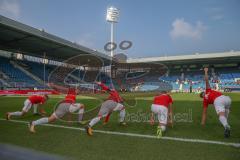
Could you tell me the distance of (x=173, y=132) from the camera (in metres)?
8.56

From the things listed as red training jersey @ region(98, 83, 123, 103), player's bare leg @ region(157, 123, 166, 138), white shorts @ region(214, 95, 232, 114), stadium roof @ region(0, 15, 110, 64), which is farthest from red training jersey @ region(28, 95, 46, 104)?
stadium roof @ region(0, 15, 110, 64)

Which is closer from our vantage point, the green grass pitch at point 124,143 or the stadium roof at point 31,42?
the green grass pitch at point 124,143

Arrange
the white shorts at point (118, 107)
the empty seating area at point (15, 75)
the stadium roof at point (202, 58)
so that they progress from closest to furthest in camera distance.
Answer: the white shorts at point (118, 107) < the empty seating area at point (15, 75) < the stadium roof at point (202, 58)

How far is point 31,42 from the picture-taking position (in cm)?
4088

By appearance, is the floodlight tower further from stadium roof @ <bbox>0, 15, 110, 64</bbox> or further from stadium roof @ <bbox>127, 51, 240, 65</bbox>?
stadium roof @ <bbox>0, 15, 110, 64</bbox>

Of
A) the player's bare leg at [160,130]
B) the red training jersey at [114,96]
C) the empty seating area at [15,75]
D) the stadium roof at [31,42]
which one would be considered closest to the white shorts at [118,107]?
the red training jersey at [114,96]

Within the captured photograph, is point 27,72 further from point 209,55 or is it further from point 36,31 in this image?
point 209,55

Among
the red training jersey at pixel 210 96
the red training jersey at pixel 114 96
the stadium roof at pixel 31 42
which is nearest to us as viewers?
the red training jersey at pixel 210 96

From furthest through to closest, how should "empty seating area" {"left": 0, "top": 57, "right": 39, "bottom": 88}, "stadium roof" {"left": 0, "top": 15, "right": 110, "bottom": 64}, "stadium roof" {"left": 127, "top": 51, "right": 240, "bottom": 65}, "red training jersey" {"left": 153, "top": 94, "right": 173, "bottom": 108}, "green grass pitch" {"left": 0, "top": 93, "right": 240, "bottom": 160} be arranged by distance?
1. "stadium roof" {"left": 127, "top": 51, "right": 240, "bottom": 65}
2. "empty seating area" {"left": 0, "top": 57, "right": 39, "bottom": 88}
3. "stadium roof" {"left": 0, "top": 15, "right": 110, "bottom": 64}
4. "red training jersey" {"left": 153, "top": 94, "right": 173, "bottom": 108}
5. "green grass pitch" {"left": 0, "top": 93, "right": 240, "bottom": 160}

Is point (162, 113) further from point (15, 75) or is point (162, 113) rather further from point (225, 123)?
point (15, 75)

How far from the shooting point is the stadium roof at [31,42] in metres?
A: 33.2

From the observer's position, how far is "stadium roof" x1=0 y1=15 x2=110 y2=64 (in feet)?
109

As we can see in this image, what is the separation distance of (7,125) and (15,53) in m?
43.1

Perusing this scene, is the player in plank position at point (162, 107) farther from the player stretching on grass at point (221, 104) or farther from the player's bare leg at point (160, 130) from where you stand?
the player stretching on grass at point (221, 104)
